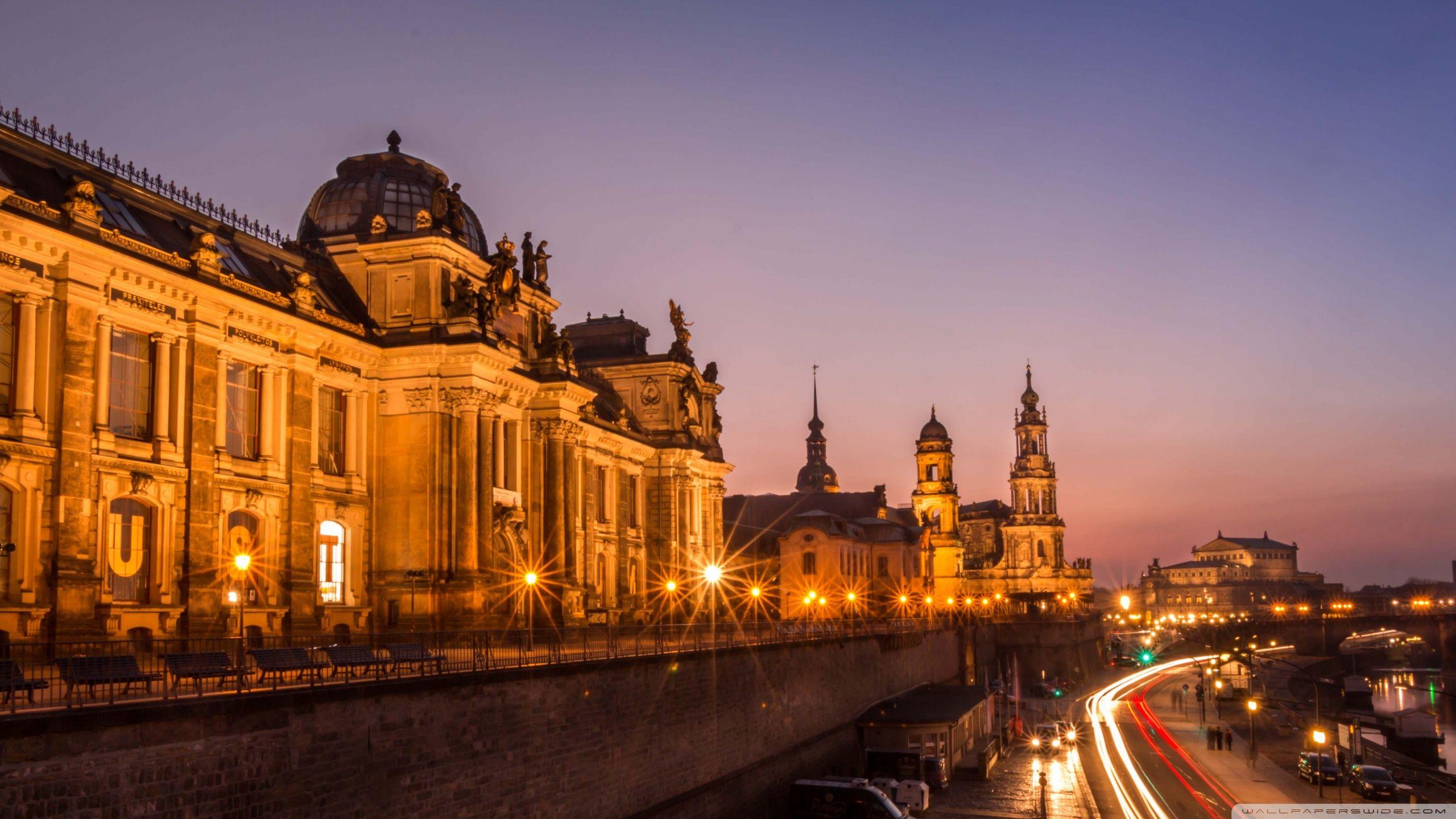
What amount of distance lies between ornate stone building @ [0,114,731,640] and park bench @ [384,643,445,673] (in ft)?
27.2

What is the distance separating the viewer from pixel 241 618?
87.5 feet

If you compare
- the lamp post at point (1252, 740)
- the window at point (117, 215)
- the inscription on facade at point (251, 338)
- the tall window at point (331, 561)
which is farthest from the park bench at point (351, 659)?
the lamp post at point (1252, 740)

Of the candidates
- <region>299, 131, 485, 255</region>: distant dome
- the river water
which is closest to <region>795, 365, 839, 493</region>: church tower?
the river water

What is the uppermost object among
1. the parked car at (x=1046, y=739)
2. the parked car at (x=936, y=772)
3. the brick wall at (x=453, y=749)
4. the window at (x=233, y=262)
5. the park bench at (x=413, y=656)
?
the window at (x=233, y=262)

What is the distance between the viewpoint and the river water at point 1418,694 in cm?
9594

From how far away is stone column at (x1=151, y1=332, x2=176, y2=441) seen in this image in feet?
106

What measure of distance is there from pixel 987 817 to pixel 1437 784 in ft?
90.9

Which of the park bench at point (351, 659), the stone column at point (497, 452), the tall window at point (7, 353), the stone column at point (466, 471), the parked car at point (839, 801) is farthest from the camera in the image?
the stone column at point (497, 452)

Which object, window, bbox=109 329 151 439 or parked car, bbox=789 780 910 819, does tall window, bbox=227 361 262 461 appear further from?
parked car, bbox=789 780 910 819

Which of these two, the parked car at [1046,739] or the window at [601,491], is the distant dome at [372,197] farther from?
the parked car at [1046,739]

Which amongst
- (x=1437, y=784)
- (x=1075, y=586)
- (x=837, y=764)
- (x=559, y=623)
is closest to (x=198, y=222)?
(x=559, y=623)

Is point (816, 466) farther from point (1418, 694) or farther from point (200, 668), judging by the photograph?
point (200, 668)

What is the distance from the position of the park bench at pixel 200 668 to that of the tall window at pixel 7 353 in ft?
34.1

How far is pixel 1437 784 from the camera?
2325 inches
